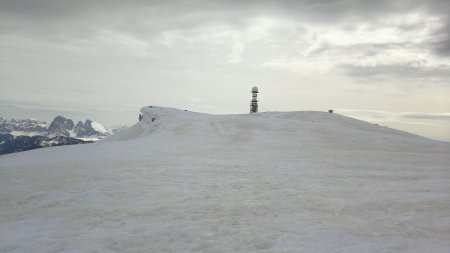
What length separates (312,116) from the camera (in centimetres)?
6625

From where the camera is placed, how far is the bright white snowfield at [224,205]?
8125 millimetres

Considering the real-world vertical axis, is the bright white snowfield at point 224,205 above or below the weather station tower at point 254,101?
below

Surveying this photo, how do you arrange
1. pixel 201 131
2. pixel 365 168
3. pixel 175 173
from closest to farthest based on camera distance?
pixel 175 173 < pixel 365 168 < pixel 201 131

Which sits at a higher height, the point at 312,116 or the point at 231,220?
the point at 312,116

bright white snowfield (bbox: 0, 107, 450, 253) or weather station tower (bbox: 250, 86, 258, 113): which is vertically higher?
weather station tower (bbox: 250, 86, 258, 113)

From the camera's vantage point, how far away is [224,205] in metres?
11.1

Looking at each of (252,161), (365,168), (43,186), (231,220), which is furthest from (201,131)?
(231,220)

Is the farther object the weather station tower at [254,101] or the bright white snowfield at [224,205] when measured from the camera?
the weather station tower at [254,101]

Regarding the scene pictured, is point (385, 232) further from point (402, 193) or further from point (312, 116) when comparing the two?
point (312, 116)

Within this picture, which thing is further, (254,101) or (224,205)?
(254,101)

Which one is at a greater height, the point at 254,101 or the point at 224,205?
the point at 254,101

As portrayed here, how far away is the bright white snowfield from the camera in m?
8.12

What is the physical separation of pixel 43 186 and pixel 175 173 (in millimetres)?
5357

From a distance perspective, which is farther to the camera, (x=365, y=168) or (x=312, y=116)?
(x=312, y=116)
